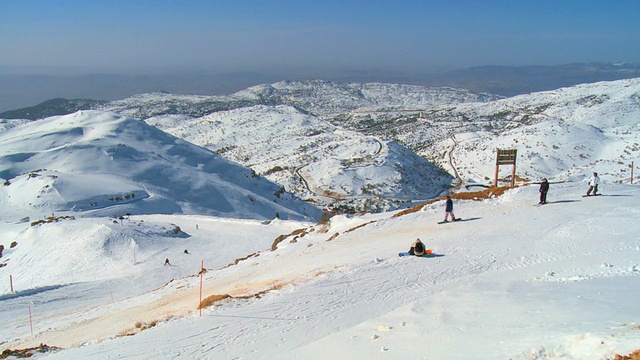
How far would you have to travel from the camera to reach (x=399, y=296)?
12.8 metres

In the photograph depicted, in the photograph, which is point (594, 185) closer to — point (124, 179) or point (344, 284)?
point (344, 284)

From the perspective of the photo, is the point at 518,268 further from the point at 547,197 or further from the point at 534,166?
the point at 534,166

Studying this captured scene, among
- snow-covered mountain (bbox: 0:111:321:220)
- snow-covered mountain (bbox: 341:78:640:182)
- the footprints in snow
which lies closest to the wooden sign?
the footprints in snow

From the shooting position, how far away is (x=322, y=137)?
128750mm

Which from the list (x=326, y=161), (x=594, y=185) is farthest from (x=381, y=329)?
(x=326, y=161)

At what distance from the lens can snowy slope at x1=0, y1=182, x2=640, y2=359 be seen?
31.2 feet

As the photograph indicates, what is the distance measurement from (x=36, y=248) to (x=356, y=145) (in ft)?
249

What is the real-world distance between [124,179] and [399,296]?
5759cm

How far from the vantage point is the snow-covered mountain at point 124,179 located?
51.1m

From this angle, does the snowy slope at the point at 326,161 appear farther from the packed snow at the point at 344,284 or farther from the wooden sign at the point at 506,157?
the wooden sign at the point at 506,157

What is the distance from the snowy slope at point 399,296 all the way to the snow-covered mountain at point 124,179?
2374 centimetres

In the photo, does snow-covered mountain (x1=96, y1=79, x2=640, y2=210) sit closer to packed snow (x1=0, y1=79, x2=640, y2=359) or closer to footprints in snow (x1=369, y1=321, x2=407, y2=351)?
packed snow (x1=0, y1=79, x2=640, y2=359)

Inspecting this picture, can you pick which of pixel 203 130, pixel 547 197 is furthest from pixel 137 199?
pixel 203 130

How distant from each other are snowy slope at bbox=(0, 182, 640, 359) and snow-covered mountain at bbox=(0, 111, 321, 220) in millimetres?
23742
